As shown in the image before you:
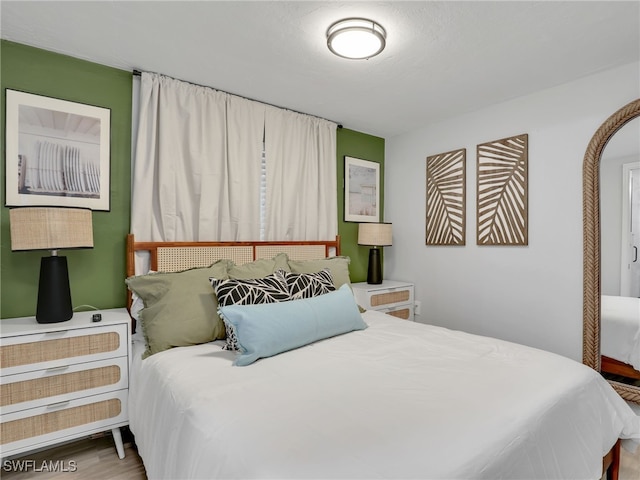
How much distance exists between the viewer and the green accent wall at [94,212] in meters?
2.08

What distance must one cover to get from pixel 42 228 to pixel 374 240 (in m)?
2.63

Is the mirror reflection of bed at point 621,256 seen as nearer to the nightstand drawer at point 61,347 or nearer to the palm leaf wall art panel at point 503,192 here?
the palm leaf wall art panel at point 503,192

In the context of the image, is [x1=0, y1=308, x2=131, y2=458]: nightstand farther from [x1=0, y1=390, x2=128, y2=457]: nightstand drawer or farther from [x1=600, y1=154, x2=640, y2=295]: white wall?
[x1=600, y1=154, x2=640, y2=295]: white wall

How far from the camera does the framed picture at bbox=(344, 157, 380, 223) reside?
3.71 m

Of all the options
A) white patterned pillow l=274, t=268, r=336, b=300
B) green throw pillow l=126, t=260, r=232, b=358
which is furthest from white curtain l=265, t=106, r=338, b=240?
green throw pillow l=126, t=260, r=232, b=358

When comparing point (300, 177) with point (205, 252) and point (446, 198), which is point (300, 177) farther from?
point (446, 198)

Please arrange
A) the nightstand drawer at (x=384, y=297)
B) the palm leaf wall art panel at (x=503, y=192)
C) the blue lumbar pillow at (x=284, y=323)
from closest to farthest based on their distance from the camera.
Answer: the blue lumbar pillow at (x=284, y=323) < the palm leaf wall art panel at (x=503, y=192) < the nightstand drawer at (x=384, y=297)

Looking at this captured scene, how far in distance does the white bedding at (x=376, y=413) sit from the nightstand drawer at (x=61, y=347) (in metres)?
0.22

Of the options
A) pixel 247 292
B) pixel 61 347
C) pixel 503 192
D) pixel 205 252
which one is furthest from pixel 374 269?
pixel 61 347

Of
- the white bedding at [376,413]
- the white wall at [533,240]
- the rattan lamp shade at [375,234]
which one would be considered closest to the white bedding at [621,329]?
A: the white wall at [533,240]

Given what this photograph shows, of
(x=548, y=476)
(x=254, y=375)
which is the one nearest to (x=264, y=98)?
(x=254, y=375)

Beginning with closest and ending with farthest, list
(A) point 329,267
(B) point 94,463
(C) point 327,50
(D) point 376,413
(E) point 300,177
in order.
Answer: (D) point 376,413
(B) point 94,463
(C) point 327,50
(A) point 329,267
(E) point 300,177

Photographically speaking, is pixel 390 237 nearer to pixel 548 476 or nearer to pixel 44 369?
pixel 548 476

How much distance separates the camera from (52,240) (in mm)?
1860
